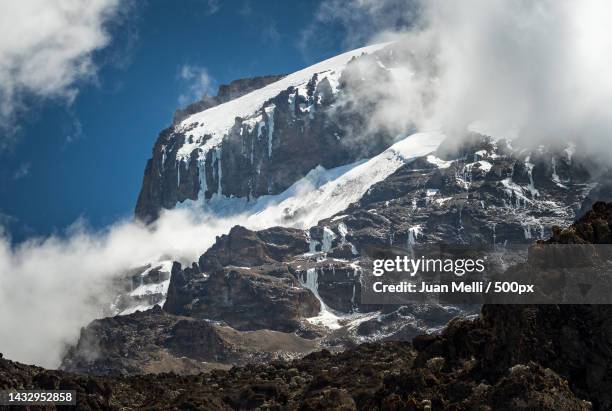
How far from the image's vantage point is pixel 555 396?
4581 centimetres

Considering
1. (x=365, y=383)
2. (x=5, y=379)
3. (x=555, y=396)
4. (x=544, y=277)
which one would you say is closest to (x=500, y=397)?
(x=555, y=396)

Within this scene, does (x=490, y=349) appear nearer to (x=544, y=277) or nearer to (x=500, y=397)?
(x=544, y=277)

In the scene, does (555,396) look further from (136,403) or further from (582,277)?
(136,403)

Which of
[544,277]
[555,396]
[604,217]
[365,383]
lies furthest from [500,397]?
[365,383]

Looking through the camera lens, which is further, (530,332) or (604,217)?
(604,217)

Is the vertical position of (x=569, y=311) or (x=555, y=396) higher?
(x=569, y=311)

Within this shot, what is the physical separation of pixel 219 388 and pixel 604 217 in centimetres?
6458

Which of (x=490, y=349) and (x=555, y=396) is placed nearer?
(x=555, y=396)

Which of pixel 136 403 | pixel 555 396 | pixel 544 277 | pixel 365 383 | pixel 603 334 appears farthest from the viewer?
pixel 136 403

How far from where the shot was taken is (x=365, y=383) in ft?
297

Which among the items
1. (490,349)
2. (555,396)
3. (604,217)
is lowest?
(555,396)

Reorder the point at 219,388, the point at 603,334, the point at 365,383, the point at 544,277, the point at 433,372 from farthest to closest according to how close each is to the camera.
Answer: the point at 219,388, the point at 365,383, the point at 433,372, the point at 544,277, the point at 603,334

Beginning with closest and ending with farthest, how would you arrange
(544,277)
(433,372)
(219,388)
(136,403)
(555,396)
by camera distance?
(555,396) → (544,277) → (433,372) → (136,403) → (219,388)

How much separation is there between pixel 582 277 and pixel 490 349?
6.27m
